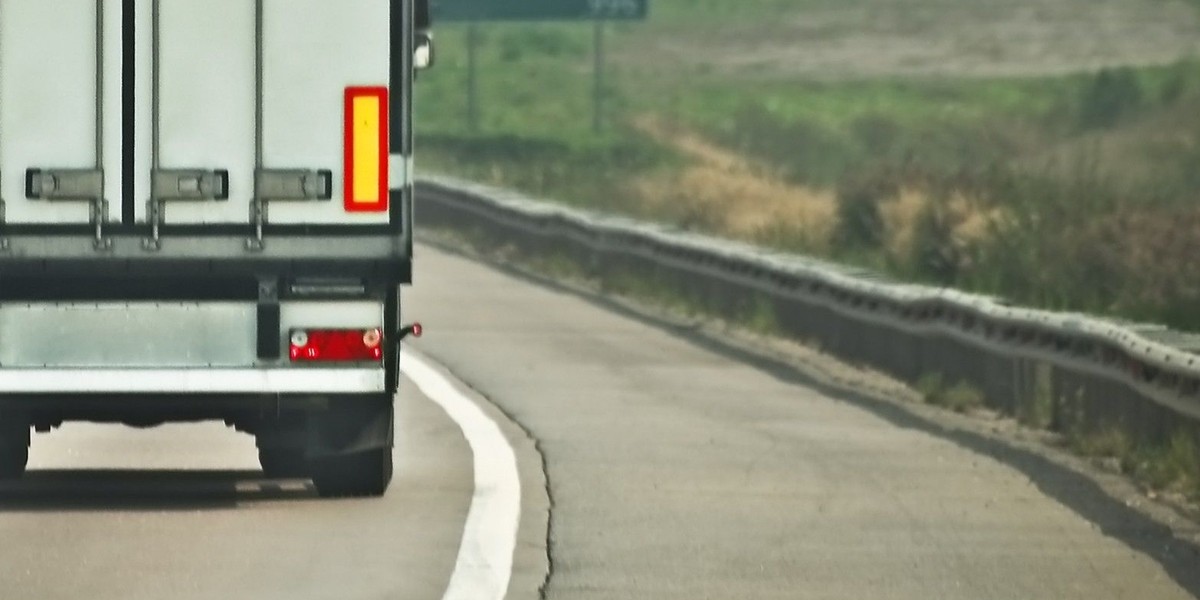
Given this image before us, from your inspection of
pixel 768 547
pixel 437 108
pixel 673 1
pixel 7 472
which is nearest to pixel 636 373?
pixel 7 472

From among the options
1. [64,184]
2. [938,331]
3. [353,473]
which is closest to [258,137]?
[64,184]

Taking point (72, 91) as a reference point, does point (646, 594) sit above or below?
below

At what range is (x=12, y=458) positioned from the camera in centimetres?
1405

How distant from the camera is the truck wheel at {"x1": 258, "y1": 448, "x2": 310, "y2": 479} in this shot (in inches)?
549

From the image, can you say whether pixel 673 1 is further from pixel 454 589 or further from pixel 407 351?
pixel 454 589

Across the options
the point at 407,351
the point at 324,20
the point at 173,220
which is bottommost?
the point at 407,351

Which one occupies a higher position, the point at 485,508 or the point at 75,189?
the point at 75,189

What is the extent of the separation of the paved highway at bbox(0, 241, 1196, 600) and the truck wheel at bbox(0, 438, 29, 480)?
4.7 inches

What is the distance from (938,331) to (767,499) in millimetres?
6375

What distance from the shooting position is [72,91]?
1298 cm

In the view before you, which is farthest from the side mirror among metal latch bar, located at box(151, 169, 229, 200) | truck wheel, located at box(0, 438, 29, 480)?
truck wheel, located at box(0, 438, 29, 480)

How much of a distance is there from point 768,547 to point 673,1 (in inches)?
4028

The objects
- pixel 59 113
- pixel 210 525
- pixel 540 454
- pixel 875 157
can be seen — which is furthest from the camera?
pixel 875 157

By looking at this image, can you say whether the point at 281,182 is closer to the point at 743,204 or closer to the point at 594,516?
the point at 594,516
